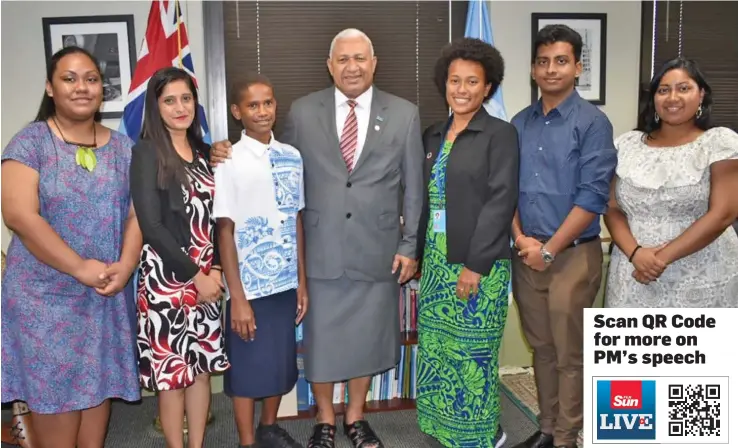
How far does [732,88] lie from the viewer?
4438mm

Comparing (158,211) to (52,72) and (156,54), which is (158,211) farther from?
(156,54)

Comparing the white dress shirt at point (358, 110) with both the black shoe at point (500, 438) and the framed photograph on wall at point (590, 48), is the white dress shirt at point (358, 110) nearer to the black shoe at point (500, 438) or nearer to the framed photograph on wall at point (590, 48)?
the black shoe at point (500, 438)

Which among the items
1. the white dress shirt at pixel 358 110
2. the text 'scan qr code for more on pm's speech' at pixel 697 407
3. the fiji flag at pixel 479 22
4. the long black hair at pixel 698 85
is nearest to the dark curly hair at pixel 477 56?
the white dress shirt at pixel 358 110

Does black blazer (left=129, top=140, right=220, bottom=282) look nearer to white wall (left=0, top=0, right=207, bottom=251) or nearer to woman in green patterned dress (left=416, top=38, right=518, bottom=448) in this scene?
woman in green patterned dress (left=416, top=38, right=518, bottom=448)

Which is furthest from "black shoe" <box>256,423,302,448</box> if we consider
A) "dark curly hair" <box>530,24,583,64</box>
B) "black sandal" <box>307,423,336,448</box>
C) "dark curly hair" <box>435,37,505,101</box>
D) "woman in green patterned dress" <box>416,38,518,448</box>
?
"dark curly hair" <box>530,24,583,64</box>

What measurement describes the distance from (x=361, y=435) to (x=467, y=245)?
39.2 inches

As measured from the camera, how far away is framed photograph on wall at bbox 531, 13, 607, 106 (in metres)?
4.05

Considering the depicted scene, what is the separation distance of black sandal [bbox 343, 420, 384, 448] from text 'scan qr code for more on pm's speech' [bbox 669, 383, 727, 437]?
3.95 ft

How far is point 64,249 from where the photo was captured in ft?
6.93

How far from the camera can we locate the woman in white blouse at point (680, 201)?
7.64ft

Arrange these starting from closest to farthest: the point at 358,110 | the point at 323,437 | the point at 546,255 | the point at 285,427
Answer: the point at 546,255
the point at 358,110
the point at 323,437
the point at 285,427

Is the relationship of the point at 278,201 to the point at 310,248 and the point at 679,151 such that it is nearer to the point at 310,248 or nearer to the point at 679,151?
the point at 310,248

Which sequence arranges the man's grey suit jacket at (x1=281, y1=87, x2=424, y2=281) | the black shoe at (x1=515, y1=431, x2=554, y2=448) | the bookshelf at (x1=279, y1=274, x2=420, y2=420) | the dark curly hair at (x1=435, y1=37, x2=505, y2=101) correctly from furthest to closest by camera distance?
the bookshelf at (x1=279, y1=274, x2=420, y2=420)
the black shoe at (x1=515, y1=431, x2=554, y2=448)
the man's grey suit jacket at (x1=281, y1=87, x2=424, y2=281)
the dark curly hair at (x1=435, y1=37, x2=505, y2=101)

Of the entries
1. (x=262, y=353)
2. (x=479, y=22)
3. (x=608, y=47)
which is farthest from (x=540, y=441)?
(x=608, y=47)
